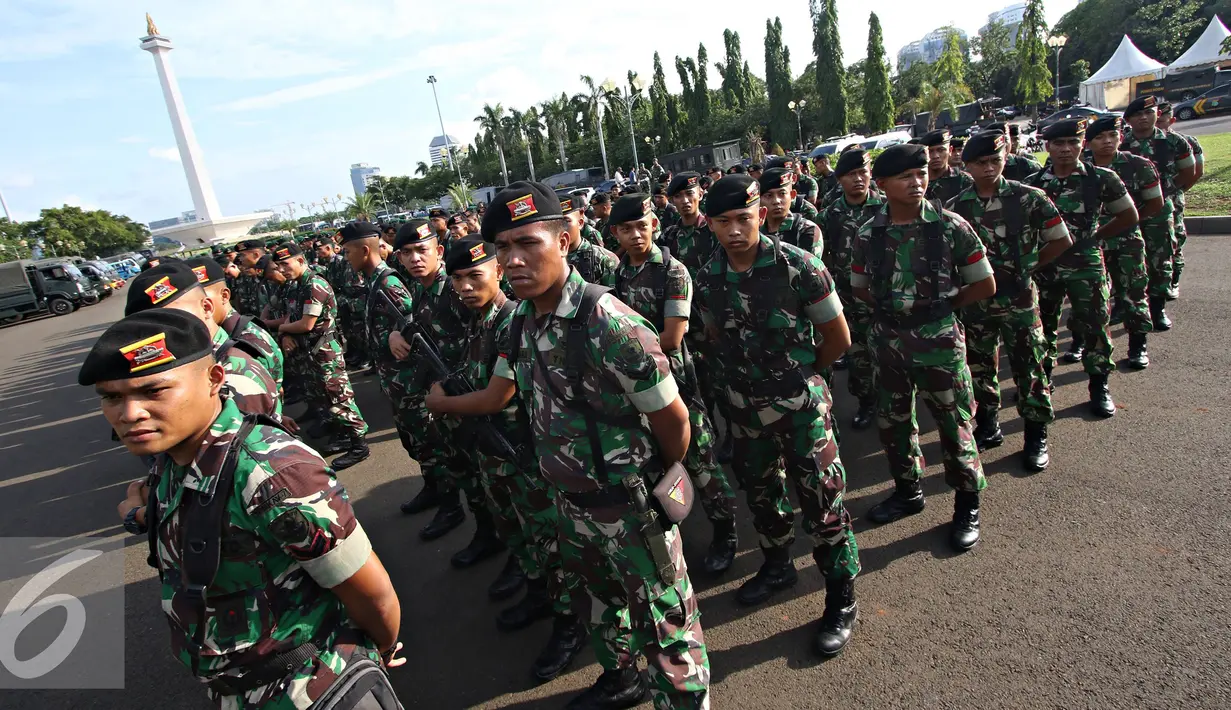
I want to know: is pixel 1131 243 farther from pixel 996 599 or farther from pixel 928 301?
pixel 996 599

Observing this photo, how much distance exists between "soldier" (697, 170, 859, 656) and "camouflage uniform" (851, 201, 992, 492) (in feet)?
2.33

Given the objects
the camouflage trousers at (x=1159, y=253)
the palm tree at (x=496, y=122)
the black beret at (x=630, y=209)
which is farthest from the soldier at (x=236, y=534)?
the palm tree at (x=496, y=122)

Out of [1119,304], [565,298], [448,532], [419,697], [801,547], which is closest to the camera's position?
[565,298]

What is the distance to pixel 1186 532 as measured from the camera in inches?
131

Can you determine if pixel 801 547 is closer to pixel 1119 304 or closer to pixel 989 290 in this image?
pixel 989 290

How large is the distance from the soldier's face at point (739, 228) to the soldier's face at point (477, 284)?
1.14 meters

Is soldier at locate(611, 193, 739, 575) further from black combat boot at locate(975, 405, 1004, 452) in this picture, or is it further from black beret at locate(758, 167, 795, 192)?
black combat boot at locate(975, 405, 1004, 452)

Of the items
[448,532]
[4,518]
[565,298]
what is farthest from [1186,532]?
[4,518]

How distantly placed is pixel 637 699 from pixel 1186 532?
3038 mm

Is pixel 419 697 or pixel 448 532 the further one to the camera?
pixel 448 532

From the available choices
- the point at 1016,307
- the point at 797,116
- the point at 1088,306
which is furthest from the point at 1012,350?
the point at 797,116

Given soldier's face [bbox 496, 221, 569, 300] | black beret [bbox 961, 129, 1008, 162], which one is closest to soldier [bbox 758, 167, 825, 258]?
black beret [bbox 961, 129, 1008, 162]

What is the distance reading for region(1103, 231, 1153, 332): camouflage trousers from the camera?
5312 millimetres

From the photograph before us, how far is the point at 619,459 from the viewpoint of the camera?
86.7 inches
